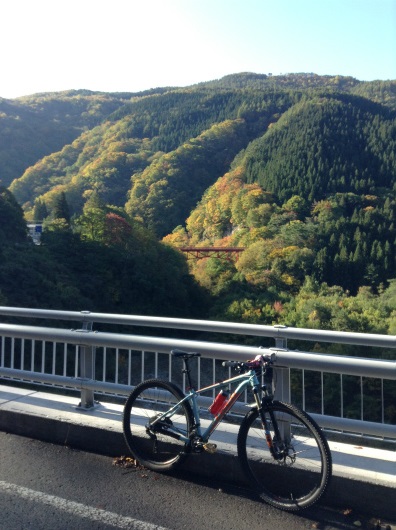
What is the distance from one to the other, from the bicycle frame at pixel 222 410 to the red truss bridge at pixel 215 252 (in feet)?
273

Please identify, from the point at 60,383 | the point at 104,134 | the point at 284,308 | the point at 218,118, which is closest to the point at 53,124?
the point at 104,134

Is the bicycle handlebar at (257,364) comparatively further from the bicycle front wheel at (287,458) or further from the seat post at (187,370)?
the seat post at (187,370)

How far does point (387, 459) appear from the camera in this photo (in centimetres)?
390

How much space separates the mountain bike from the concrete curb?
15 centimetres

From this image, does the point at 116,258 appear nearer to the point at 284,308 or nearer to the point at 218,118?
the point at 284,308

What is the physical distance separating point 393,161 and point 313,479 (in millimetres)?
110448

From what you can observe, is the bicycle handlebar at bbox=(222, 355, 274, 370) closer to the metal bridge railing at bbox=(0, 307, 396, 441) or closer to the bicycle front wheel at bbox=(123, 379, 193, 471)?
the metal bridge railing at bbox=(0, 307, 396, 441)

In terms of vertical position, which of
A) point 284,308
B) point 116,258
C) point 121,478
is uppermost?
point 121,478

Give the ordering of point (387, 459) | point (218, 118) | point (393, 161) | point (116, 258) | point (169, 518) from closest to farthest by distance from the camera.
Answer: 1. point (169, 518)
2. point (387, 459)
3. point (116, 258)
4. point (393, 161)
5. point (218, 118)

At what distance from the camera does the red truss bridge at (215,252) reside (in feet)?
289

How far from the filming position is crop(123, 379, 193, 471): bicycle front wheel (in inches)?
163

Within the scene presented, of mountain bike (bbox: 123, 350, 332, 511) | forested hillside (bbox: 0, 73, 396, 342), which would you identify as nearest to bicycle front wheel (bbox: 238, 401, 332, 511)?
mountain bike (bbox: 123, 350, 332, 511)

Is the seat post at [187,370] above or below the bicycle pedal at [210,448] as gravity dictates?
above

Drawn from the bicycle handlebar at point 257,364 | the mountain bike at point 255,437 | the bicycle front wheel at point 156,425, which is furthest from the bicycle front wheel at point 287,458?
the bicycle front wheel at point 156,425
